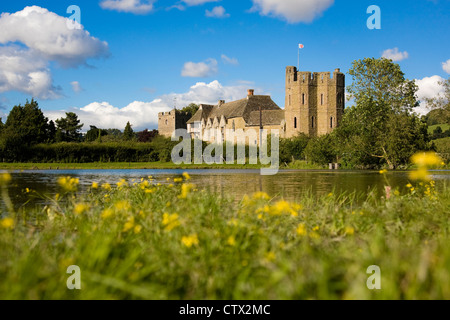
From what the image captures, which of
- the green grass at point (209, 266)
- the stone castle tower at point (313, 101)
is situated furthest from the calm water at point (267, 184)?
the stone castle tower at point (313, 101)

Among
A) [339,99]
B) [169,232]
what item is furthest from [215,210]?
[339,99]

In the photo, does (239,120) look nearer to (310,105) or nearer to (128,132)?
(310,105)

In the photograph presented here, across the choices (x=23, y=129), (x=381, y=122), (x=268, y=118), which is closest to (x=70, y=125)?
(x=23, y=129)

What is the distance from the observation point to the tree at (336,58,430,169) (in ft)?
108

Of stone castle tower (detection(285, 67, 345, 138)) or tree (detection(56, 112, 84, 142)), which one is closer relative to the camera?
stone castle tower (detection(285, 67, 345, 138))

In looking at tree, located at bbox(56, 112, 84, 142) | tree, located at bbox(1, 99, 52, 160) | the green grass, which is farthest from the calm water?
tree, located at bbox(56, 112, 84, 142)

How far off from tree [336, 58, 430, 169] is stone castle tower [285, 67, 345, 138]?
19.9 meters

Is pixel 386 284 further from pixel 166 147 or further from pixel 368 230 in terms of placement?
pixel 166 147

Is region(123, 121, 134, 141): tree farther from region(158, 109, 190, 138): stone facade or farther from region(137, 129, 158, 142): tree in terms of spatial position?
region(137, 129, 158, 142): tree

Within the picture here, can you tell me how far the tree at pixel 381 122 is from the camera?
33.0 metres

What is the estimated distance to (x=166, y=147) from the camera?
152ft

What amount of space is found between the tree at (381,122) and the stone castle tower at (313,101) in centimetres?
1987

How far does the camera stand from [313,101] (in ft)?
200

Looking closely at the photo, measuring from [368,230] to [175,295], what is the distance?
300cm
